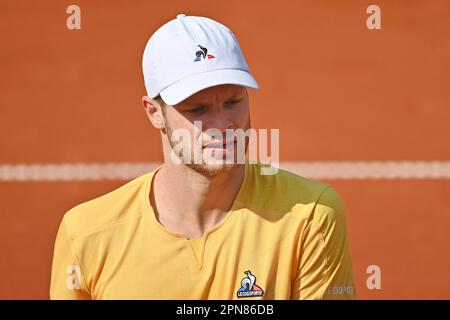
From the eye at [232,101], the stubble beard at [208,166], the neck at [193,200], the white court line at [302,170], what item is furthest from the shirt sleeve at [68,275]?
the white court line at [302,170]

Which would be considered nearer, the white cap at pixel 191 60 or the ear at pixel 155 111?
the white cap at pixel 191 60

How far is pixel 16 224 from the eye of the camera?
22.3 ft

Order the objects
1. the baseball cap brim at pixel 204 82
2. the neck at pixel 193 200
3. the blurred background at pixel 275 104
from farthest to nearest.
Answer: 1. the blurred background at pixel 275 104
2. the neck at pixel 193 200
3. the baseball cap brim at pixel 204 82

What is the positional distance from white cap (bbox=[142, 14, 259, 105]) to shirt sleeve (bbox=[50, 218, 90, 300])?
603mm

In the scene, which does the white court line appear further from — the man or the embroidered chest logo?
the embroidered chest logo

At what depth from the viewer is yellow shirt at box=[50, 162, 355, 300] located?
300cm

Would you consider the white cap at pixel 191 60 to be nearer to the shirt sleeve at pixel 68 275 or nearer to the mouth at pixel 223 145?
the mouth at pixel 223 145

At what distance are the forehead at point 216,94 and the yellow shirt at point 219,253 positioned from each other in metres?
0.35

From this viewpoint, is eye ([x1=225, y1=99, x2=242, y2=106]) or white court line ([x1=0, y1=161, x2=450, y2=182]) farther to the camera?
white court line ([x1=0, y1=161, x2=450, y2=182])

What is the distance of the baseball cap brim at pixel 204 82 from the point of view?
2.98 m

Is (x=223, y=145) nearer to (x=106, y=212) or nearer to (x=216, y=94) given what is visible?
(x=216, y=94)

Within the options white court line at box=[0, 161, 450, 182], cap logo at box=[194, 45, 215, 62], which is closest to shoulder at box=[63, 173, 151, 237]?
cap logo at box=[194, 45, 215, 62]

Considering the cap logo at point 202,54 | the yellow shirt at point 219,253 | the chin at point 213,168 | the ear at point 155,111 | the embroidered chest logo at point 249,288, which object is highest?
the cap logo at point 202,54

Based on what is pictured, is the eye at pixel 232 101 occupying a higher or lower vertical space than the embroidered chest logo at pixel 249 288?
higher
